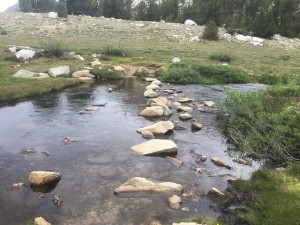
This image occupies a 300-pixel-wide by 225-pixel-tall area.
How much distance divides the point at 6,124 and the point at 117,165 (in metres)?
7.05

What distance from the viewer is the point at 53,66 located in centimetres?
2714

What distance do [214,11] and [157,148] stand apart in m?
53.3

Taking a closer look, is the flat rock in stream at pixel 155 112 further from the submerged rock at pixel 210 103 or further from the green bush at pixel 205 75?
the green bush at pixel 205 75

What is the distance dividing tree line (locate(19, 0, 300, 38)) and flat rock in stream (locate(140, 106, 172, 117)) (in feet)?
122

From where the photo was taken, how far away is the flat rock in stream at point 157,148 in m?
13.2

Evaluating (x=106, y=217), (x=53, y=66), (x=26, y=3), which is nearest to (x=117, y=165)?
(x=106, y=217)

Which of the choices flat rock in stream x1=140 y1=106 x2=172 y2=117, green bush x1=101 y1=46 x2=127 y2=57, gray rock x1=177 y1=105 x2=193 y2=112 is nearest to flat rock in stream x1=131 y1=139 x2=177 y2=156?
flat rock in stream x1=140 y1=106 x2=172 y2=117

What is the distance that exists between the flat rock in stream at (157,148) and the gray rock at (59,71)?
13684 millimetres

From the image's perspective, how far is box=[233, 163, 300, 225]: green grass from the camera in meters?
8.66

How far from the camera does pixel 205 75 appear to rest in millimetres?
27312

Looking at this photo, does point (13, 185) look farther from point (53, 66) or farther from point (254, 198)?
point (53, 66)

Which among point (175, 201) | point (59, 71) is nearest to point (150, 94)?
point (59, 71)

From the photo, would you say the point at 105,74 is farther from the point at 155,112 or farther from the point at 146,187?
the point at 146,187

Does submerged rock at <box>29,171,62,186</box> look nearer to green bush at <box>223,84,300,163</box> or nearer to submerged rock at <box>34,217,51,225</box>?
submerged rock at <box>34,217,51,225</box>
